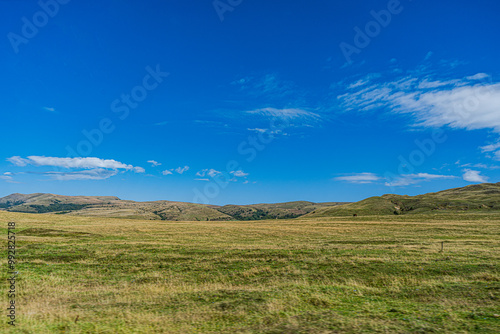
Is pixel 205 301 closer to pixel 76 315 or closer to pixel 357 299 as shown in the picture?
pixel 76 315

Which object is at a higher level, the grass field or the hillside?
the hillside

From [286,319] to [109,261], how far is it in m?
21.7

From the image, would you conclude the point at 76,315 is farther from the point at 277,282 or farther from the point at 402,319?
the point at 402,319

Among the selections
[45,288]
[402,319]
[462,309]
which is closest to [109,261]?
[45,288]

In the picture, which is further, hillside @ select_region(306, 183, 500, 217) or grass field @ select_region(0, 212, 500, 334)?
hillside @ select_region(306, 183, 500, 217)

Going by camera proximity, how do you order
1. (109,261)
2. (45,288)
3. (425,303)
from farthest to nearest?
(109,261), (45,288), (425,303)

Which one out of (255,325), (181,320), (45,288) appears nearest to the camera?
(255,325)

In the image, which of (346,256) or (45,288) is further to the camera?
(346,256)

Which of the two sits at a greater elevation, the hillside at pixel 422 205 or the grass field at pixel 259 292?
the hillside at pixel 422 205

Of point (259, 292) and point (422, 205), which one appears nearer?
point (259, 292)

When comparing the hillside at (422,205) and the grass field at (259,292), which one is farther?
the hillside at (422,205)

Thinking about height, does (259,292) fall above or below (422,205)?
below

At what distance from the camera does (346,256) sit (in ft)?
87.8

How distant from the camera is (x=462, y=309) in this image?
449 inches
